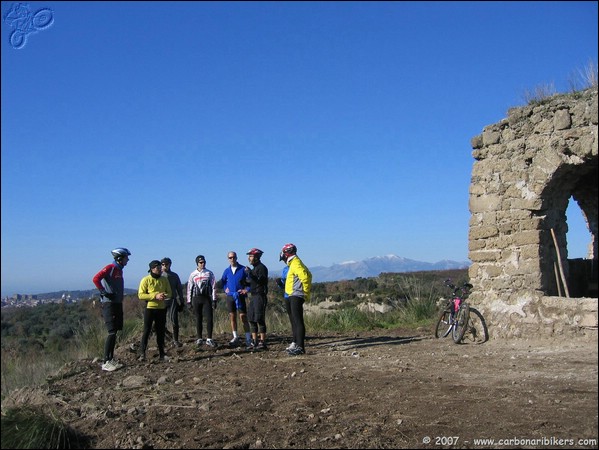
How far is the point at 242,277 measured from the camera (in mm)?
10180

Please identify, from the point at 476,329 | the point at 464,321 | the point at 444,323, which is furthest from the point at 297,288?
the point at 444,323

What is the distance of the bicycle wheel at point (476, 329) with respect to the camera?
930 centimetres

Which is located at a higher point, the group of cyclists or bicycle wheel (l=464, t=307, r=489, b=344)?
the group of cyclists

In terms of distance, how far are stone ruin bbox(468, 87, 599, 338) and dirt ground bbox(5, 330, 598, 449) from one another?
510 mm

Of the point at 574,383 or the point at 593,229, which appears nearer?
the point at 574,383

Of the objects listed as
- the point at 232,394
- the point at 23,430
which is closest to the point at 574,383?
the point at 232,394

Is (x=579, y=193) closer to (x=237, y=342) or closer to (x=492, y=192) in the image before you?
(x=492, y=192)

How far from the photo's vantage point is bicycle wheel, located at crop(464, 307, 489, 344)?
9.30m

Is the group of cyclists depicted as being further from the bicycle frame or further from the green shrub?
the green shrub

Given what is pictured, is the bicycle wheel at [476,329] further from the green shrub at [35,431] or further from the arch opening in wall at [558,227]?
the green shrub at [35,431]

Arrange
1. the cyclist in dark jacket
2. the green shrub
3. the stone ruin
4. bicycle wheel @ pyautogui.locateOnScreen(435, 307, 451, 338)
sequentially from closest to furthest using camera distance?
the green shrub < the stone ruin < the cyclist in dark jacket < bicycle wheel @ pyautogui.locateOnScreen(435, 307, 451, 338)

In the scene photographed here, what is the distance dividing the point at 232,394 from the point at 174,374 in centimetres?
173

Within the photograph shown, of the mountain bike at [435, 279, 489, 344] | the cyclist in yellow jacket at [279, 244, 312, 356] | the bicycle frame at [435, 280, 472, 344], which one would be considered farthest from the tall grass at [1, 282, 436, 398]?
the cyclist in yellow jacket at [279, 244, 312, 356]

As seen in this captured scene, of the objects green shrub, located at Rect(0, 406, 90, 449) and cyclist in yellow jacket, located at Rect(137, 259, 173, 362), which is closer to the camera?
green shrub, located at Rect(0, 406, 90, 449)
